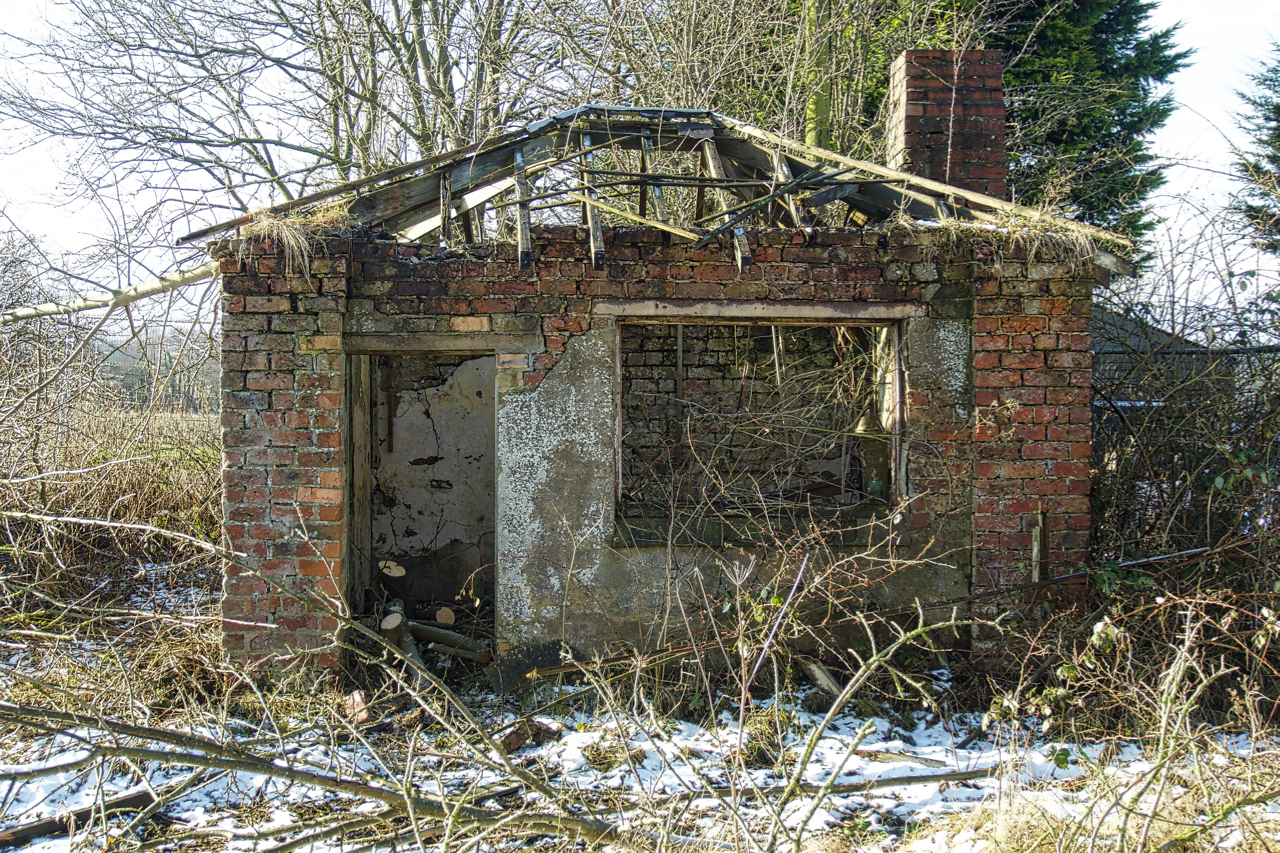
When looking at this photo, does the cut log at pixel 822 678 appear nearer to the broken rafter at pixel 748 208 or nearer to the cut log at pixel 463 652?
the cut log at pixel 463 652

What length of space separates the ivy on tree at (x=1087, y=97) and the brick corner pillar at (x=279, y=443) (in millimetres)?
7778

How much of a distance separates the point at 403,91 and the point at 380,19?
78 cm

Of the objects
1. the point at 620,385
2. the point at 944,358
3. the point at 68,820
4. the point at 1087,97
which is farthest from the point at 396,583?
the point at 1087,97

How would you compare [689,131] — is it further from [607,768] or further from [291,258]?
[607,768]

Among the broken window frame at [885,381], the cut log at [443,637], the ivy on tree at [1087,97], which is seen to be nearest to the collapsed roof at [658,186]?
the broken window frame at [885,381]

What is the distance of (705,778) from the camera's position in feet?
9.26

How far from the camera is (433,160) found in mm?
4520

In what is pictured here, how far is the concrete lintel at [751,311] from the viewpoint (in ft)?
13.8

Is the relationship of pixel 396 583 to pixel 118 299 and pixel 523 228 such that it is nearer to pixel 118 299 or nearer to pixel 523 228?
pixel 118 299

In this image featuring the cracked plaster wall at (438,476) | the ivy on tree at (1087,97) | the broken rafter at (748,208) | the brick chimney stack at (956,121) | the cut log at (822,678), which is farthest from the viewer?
the ivy on tree at (1087,97)

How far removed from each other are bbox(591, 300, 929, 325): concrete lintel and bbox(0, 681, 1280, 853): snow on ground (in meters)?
2.06

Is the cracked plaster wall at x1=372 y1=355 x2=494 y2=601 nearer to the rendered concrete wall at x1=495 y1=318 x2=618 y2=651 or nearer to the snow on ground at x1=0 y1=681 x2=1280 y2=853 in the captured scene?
the rendered concrete wall at x1=495 y1=318 x2=618 y2=651

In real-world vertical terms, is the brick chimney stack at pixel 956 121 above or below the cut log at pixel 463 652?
above

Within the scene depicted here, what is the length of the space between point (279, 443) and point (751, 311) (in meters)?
2.61
